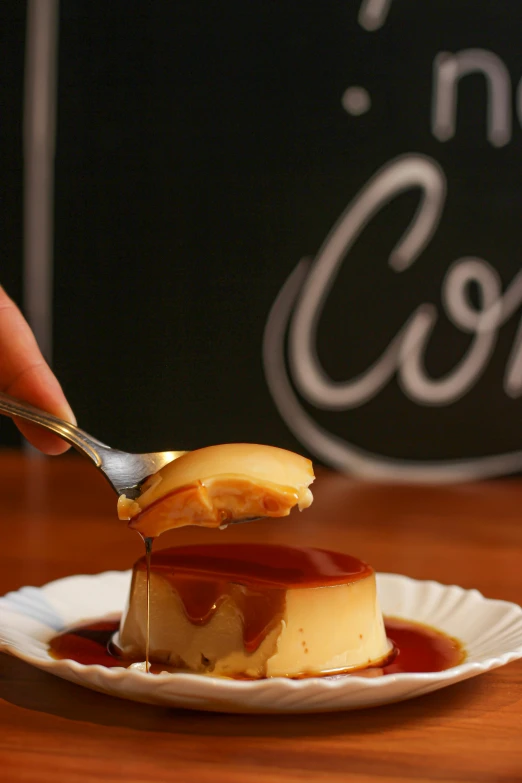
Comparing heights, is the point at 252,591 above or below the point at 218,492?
below

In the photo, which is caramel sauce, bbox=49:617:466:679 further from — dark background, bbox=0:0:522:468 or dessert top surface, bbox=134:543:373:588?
dark background, bbox=0:0:522:468

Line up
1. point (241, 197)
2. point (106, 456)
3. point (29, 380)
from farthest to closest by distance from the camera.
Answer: point (241, 197), point (29, 380), point (106, 456)

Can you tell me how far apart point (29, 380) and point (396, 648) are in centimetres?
55

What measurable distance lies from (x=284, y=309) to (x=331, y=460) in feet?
1.43

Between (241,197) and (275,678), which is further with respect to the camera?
(241,197)

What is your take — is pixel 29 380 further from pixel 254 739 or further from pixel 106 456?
pixel 254 739

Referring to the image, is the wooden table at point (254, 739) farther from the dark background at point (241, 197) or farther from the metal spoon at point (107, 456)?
the dark background at point (241, 197)

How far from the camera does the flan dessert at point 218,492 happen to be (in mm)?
930

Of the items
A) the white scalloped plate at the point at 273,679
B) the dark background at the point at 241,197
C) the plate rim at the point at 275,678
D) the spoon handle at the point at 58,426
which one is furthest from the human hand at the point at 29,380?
the dark background at the point at 241,197

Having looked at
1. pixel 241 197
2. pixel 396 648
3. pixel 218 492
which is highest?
pixel 241 197

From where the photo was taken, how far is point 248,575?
3.20 feet

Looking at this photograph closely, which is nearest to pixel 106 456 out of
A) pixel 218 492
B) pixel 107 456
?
pixel 107 456

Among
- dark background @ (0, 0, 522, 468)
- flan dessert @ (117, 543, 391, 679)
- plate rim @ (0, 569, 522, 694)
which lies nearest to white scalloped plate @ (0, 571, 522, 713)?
plate rim @ (0, 569, 522, 694)

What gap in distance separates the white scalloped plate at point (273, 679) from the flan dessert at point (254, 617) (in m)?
0.10
